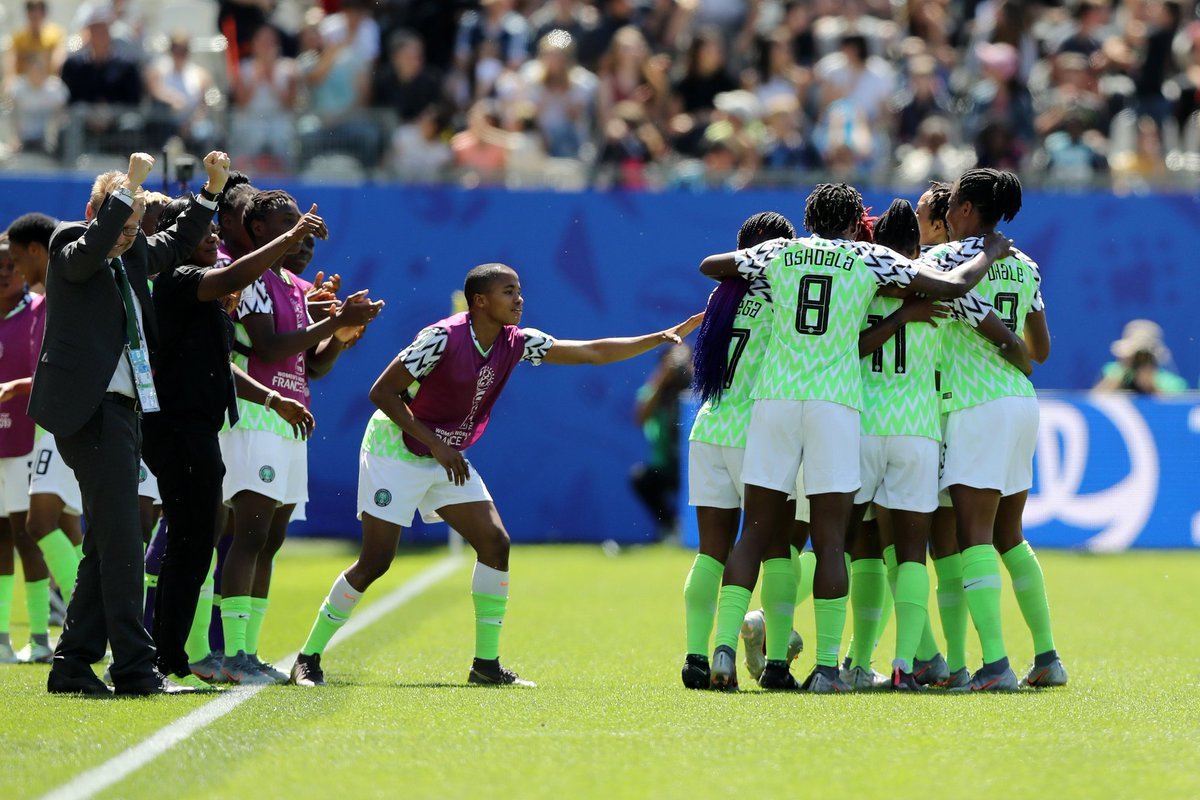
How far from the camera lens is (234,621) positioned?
26.7ft

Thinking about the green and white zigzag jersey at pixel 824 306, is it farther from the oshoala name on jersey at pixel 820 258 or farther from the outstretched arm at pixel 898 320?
the outstretched arm at pixel 898 320

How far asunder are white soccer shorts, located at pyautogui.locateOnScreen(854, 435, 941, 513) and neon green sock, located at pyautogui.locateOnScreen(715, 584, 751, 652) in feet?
2.49

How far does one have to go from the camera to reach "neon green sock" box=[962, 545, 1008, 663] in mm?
7930

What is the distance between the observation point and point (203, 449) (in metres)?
7.66

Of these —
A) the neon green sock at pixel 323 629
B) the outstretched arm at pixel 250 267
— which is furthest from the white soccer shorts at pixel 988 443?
the outstretched arm at pixel 250 267

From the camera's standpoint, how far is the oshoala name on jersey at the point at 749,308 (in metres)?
8.05

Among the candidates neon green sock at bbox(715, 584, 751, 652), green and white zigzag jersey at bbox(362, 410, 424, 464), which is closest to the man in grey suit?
green and white zigzag jersey at bbox(362, 410, 424, 464)

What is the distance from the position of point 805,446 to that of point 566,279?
1044 cm

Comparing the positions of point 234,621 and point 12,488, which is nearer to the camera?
point 234,621

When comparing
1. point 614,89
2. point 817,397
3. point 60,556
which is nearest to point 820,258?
point 817,397

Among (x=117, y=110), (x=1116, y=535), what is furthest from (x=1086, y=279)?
(x=117, y=110)

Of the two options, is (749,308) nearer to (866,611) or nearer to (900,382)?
(900,382)

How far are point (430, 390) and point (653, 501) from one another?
375 inches

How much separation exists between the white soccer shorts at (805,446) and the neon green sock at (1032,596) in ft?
3.63
